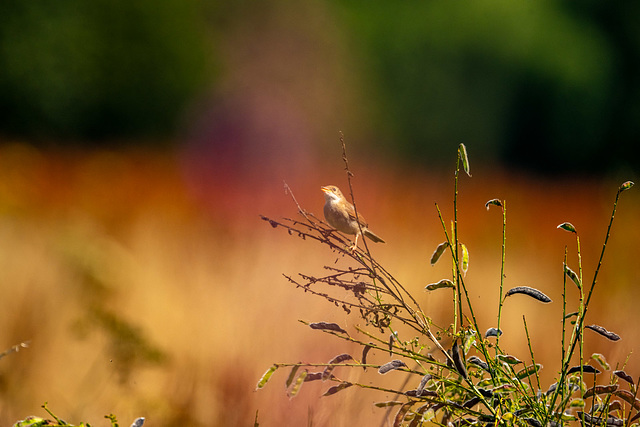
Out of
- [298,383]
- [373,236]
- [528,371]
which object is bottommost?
[298,383]

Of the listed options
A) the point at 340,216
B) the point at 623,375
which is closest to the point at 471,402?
the point at 623,375

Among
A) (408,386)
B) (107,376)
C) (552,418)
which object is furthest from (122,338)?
(552,418)

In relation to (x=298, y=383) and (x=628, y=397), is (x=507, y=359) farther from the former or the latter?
(x=298, y=383)

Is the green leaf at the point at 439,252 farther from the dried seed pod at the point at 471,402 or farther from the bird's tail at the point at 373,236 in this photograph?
the bird's tail at the point at 373,236

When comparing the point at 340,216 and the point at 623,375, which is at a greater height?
the point at 340,216

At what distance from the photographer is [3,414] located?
50.0 inches

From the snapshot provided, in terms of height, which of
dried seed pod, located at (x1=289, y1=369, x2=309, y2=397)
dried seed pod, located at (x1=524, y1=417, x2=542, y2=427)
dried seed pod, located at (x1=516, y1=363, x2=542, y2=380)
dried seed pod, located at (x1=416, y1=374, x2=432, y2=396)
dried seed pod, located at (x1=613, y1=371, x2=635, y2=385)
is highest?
dried seed pod, located at (x1=613, y1=371, x2=635, y2=385)

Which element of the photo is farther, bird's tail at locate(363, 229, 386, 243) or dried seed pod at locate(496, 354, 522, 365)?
bird's tail at locate(363, 229, 386, 243)

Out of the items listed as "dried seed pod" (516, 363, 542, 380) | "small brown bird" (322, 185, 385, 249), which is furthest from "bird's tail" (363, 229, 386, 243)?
"dried seed pod" (516, 363, 542, 380)

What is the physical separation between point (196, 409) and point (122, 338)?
7.6 inches

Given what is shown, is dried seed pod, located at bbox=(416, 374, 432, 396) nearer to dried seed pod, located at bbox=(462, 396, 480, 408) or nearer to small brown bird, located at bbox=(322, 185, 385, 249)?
dried seed pod, located at bbox=(462, 396, 480, 408)

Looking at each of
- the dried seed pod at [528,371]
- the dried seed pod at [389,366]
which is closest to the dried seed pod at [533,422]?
the dried seed pod at [528,371]

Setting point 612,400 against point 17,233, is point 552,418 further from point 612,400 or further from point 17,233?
point 17,233

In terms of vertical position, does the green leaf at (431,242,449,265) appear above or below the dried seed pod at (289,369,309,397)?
above
